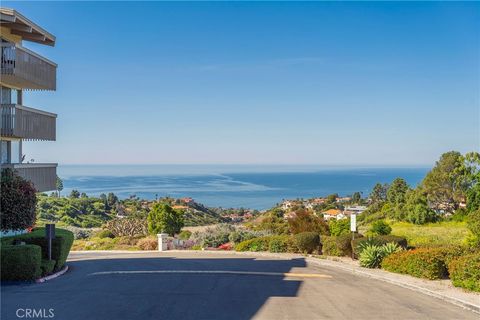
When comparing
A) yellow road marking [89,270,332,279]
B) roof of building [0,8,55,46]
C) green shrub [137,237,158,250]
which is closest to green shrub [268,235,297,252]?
yellow road marking [89,270,332,279]

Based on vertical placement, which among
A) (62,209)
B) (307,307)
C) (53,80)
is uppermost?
(53,80)

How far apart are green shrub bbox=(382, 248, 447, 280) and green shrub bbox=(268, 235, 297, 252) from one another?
6838mm

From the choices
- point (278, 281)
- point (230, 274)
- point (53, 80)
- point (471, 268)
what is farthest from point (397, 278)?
point (53, 80)

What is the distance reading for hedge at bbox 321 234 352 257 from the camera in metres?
22.5

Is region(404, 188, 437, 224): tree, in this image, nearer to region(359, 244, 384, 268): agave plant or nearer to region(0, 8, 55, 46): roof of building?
region(359, 244, 384, 268): agave plant

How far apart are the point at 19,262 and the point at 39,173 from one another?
7.41 m

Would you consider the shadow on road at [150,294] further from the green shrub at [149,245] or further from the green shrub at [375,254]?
the green shrub at [149,245]

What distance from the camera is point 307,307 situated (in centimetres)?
1241

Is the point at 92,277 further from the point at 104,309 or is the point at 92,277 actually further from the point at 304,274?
the point at 304,274

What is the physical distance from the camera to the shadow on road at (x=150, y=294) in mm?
11445

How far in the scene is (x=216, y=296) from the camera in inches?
526

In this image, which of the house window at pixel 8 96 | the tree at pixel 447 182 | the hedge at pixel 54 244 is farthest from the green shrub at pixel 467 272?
the tree at pixel 447 182

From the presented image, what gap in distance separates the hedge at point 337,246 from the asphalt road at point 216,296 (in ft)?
12.4

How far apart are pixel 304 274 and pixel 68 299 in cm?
842
